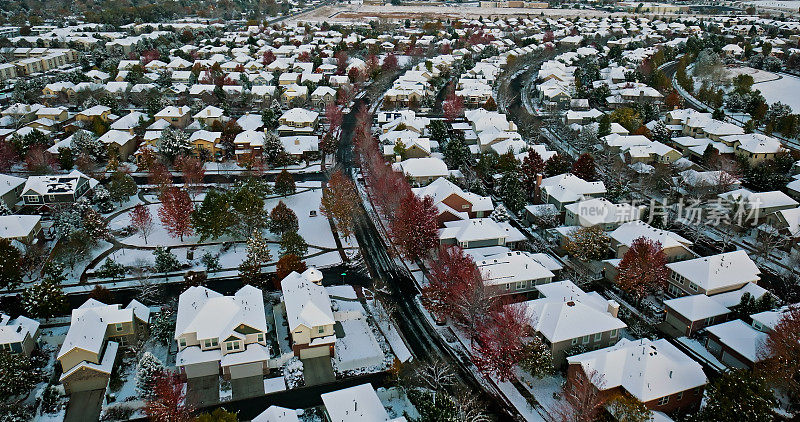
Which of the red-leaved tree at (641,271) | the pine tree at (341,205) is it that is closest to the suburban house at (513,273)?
the red-leaved tree at (641,271)

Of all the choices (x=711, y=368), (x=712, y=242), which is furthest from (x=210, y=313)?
(x=712, y=242)

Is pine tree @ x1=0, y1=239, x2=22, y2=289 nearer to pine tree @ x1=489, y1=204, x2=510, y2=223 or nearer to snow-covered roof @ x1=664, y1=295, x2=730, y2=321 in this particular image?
pine tree @ x1=489, y1=204, x2=510, y2=223

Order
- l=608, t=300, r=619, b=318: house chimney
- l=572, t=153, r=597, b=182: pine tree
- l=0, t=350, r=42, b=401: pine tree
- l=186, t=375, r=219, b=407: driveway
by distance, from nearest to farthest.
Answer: l=0, t=350, r=42, b=401: pine tree → l=186, t=375, r=219, b=407: driveway → l=608, t=300, r=619, b=318: house chimney → l=572, t=153, r=597, b=182: pine tree

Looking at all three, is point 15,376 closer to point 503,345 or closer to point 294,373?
point 294,373

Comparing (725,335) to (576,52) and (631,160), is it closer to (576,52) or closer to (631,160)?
(631,160)

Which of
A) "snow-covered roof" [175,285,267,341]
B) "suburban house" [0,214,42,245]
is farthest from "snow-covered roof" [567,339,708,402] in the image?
"suburban house" [0,214,42,245]

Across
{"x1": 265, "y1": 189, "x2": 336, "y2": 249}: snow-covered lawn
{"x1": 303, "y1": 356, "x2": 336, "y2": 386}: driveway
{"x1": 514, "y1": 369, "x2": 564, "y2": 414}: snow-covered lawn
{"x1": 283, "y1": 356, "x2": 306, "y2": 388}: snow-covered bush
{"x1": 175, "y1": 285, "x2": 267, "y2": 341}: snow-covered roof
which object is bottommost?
{"x1": 514, "y1": 369, "x2": 564, "y2": 414}: snow-covered lawn

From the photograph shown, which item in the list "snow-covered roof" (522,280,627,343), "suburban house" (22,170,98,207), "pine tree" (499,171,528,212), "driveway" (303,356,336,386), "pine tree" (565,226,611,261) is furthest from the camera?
"pine tree" (499,171,528,212)
